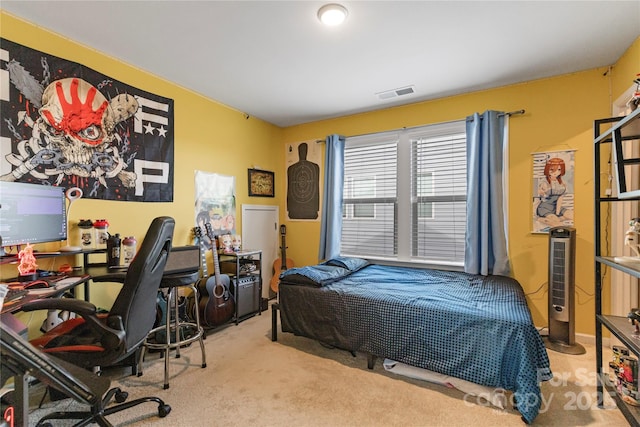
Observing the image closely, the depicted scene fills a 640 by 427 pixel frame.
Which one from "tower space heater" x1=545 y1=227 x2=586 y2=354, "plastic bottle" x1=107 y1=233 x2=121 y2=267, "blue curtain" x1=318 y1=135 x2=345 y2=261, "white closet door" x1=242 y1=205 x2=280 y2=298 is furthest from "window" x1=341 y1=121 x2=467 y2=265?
"plastic bottle" x1=107 y1=233 x2=121 y2=267

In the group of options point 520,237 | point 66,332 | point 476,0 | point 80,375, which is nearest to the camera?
point 80,375

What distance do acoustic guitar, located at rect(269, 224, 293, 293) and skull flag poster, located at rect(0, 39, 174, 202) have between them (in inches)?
70.3

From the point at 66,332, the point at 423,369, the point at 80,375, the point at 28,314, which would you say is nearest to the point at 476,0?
the point at 423,369

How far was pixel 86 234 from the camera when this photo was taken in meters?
2.27

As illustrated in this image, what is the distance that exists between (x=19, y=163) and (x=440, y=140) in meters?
3.78

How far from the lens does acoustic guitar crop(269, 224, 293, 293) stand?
418 centimetres

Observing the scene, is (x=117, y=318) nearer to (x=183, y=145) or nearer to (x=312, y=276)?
(x=312, y=276)

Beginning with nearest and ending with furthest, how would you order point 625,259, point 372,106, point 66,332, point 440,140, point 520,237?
point 66,332 < point 625,259 < point 520,237 < point 440,140 < point 372,106

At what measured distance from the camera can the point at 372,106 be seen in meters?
3.67

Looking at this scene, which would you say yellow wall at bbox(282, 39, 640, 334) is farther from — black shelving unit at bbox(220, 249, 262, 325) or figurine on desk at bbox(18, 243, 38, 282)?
figurine on desk at bbox(18, 243, 38, 282)

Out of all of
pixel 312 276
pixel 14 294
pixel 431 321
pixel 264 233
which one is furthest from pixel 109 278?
pixel 264 233

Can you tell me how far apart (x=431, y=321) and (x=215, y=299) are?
6.77 feet

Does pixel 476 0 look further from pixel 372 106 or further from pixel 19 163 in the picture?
pixel 19 163

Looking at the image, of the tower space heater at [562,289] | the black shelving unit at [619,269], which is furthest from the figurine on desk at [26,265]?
the tower space heater at [562,289]
